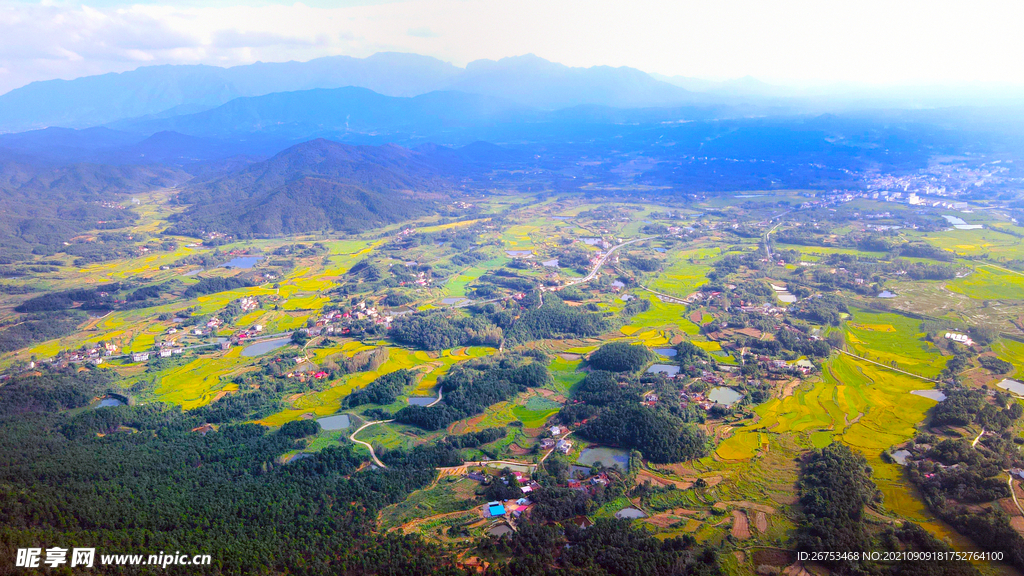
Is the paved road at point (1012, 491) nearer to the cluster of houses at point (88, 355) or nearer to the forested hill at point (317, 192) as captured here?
the cluster of houses at point (88, 355)

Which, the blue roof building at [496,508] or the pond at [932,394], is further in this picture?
the pond at [932,394]

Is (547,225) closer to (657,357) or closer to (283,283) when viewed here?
(283,283)

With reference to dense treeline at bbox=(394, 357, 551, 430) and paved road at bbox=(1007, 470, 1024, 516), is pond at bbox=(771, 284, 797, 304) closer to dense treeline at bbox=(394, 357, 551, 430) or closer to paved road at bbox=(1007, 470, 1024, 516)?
dense treeline at bbox=(394, 357, 551, 430)

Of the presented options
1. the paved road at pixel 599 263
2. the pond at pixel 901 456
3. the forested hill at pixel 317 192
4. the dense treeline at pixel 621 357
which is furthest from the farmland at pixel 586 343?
the forested hill at pixel 317 192

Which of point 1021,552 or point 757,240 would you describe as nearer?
point 1021,552

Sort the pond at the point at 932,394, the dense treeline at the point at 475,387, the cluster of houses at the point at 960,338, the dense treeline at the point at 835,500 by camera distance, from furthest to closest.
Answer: the cluster of houses at the point at 960,338
the pond at the point at 932,394
the dense treeline at the point at 475,387
the dense treeline at the point at 835,500

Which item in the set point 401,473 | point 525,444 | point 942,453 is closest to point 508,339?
point 525,444
